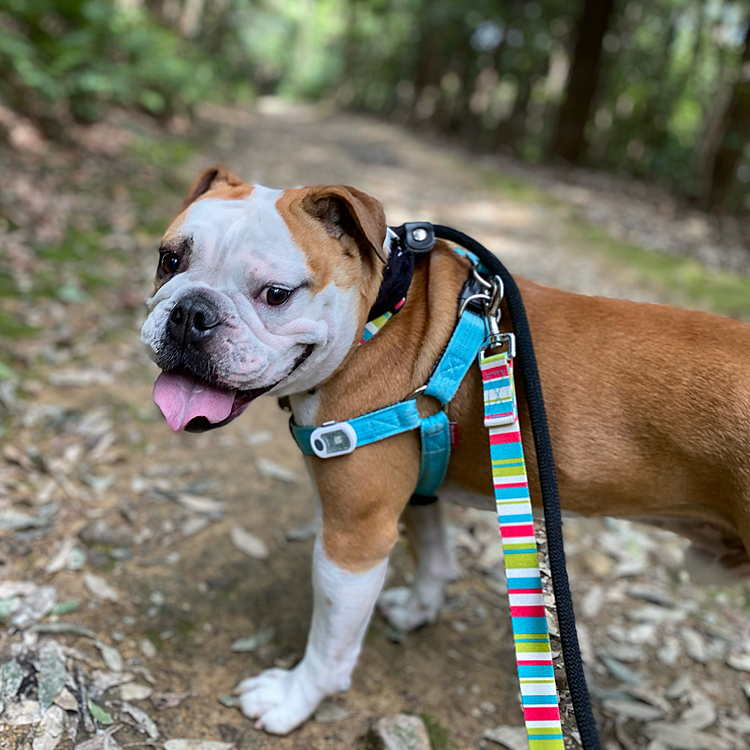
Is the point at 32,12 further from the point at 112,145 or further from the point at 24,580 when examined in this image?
the point at 24,580

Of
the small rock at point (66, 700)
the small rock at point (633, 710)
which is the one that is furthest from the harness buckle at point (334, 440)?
Result: the small rock at point (633, 710)

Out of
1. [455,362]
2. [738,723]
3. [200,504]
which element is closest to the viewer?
[455,362]

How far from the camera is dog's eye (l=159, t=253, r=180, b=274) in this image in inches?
87.0

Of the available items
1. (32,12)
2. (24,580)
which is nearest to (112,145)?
(32,12)

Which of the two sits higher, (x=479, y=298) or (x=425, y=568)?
(x=479, y=298)

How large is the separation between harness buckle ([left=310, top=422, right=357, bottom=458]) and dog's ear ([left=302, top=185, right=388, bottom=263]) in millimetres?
604

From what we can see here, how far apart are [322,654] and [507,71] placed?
80.3ft

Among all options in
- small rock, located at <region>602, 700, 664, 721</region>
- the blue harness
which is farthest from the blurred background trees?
small rock, located at <region>602, 700, 664, 721</region>

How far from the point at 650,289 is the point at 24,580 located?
7275 millimetres

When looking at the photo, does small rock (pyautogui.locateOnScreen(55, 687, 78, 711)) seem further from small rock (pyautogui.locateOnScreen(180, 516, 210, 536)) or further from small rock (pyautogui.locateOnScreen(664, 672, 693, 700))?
small rock (pyautogui.locateOnScreen(664, 672, 693, 700))

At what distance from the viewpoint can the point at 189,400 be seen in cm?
209

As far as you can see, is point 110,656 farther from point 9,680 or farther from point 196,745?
point 196,745

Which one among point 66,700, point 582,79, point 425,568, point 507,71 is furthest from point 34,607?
point 507,71

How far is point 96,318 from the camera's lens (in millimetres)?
5430
